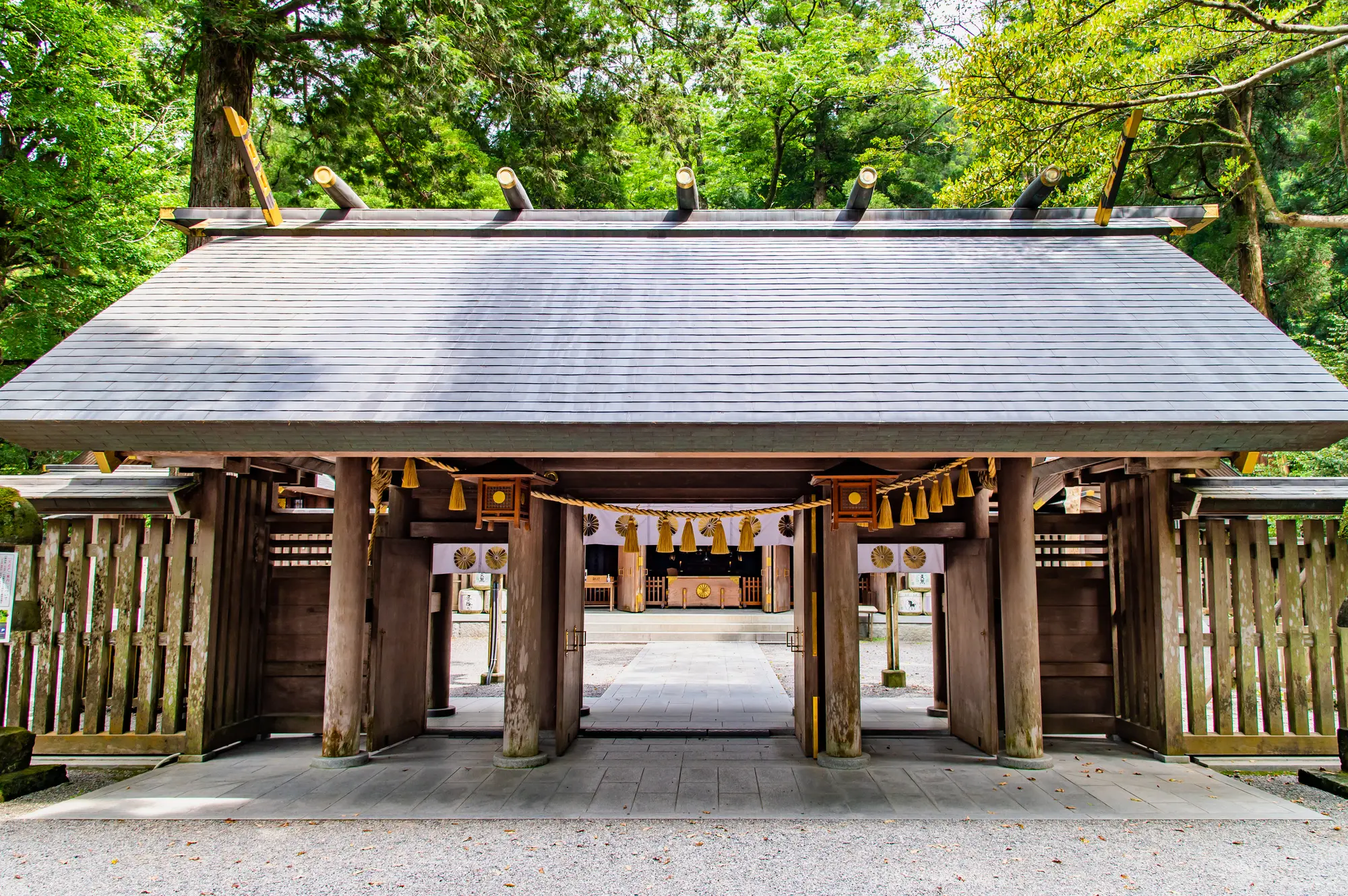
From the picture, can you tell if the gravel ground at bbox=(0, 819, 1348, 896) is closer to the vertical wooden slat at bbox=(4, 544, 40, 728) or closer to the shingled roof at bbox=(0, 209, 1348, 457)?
the vertical wooden slat at bbox=(4, 544, 40, 728)

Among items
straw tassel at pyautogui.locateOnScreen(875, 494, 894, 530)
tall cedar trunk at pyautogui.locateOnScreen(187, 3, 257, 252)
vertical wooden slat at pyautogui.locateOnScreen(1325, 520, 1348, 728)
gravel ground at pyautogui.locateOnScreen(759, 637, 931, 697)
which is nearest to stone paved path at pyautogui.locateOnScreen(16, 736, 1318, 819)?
vertical wooden slat at pyautogui.locateOnScreen(1325, 520, 1348, 728)

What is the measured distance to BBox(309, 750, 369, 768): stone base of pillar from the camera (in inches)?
259

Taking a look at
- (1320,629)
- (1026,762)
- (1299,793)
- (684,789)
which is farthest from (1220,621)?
(684,789)

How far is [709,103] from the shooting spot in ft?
75.4

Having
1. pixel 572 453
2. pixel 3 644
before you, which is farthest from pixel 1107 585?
pixel 3 644

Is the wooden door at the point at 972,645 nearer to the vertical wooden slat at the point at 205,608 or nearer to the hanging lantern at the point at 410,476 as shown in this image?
the hanging lantern at the point at 410,476

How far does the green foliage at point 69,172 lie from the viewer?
11.9m

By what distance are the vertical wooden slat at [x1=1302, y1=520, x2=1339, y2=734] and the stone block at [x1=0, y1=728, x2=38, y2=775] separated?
35.6 ft

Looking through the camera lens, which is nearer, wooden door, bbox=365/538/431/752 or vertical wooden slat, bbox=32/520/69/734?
vertical wooden slat, bbox=32/520/69/734

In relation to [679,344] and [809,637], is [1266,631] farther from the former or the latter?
[679,344]

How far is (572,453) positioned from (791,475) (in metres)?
2.65

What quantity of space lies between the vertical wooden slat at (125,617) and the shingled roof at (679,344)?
201 cm

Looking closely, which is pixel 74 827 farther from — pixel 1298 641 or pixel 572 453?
pixel 1298 641

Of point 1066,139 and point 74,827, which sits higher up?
point 1066,139
